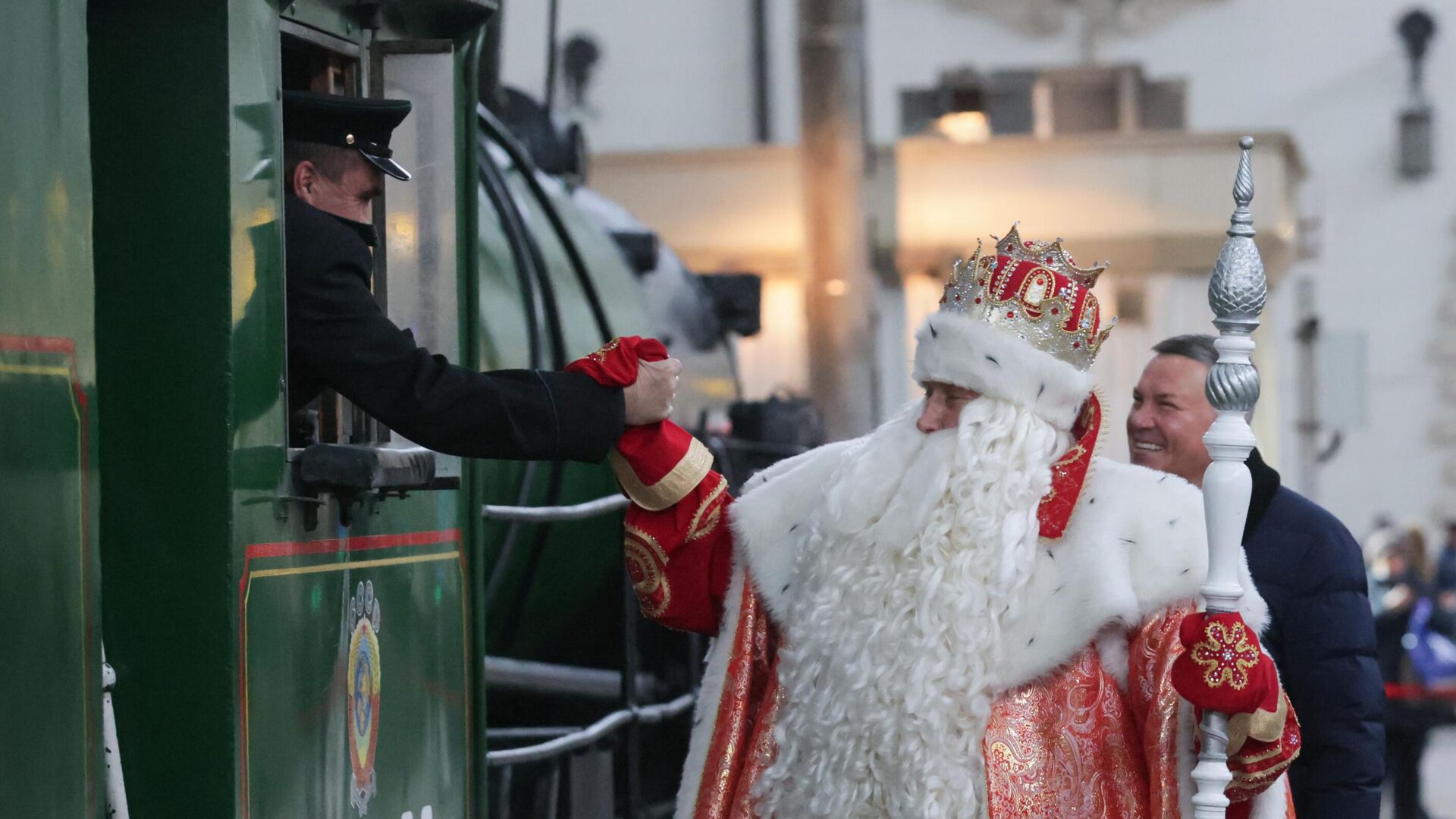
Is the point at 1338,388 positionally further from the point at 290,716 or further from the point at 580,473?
the point at 290,716

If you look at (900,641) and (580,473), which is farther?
(580,473)

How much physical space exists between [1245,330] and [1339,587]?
35.3 inches

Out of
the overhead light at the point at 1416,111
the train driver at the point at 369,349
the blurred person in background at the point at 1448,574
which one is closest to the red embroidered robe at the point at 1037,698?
the train driver at the point at 369,349

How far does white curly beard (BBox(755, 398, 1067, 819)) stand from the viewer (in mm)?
3314

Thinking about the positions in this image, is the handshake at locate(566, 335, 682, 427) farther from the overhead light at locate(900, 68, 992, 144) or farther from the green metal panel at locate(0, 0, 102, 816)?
the overhead light at locate(900, 68, 992, 144)

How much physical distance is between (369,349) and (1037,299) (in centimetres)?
112

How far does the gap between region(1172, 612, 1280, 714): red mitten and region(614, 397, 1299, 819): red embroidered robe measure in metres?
0.07

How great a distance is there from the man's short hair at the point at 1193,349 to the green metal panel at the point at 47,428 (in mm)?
2300

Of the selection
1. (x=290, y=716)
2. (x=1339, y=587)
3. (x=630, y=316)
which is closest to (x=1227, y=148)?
(x=630, y=316)

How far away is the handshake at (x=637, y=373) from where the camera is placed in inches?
136

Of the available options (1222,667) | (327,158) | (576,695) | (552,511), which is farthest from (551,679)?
(1222,667)

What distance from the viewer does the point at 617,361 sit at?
3467 millimetres

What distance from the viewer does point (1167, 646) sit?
331cm

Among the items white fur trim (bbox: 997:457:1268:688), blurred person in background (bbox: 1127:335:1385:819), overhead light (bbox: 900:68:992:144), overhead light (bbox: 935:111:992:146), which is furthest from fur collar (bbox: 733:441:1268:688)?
overhead light (bbox: 935:111:992:146)
